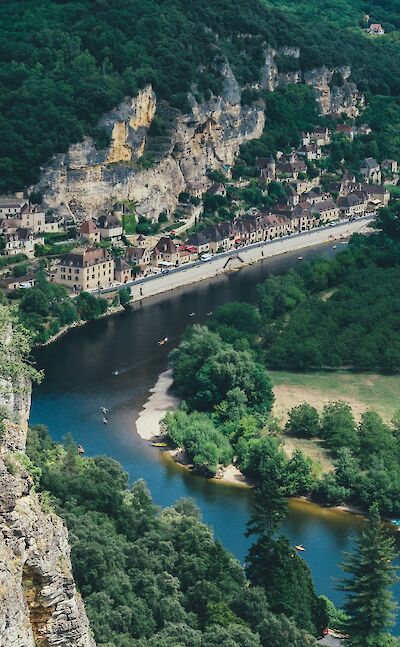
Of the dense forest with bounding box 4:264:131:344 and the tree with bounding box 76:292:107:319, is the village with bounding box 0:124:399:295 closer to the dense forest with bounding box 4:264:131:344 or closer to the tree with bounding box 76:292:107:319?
the dense forest with bounding box 4:264:131:344

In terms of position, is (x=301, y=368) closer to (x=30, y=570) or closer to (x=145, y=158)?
(x=145, y=158)

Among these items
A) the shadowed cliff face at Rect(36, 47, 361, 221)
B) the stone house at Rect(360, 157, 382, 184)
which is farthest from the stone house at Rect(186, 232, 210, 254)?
the stone house at Rect(360, 157, 382, 184)

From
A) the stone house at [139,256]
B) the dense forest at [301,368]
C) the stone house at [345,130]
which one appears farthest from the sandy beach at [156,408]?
the stone house at [345,130]

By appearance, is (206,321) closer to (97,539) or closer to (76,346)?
(76,346)

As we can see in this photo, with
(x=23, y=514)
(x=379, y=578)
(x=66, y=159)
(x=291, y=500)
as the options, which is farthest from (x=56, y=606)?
(x=66, y=159)

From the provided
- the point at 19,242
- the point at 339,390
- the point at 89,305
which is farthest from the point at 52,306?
the point at 339,390

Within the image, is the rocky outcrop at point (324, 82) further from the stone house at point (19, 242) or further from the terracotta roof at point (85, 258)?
the terracotta roof at point (85, 258)
